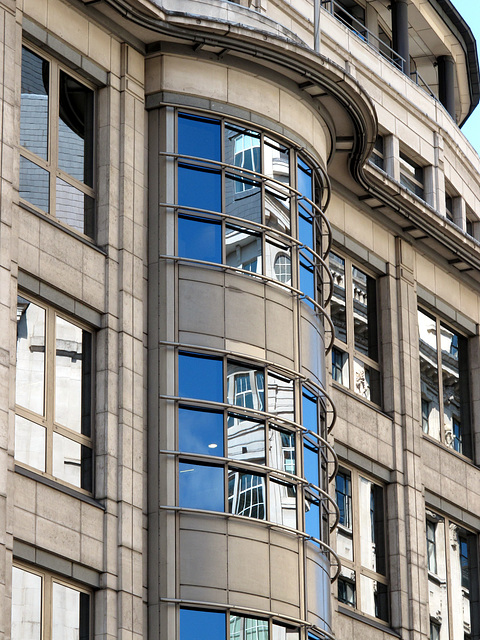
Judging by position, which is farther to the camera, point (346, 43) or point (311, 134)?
point (346, 43)

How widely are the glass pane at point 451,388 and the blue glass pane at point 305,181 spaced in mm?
9962

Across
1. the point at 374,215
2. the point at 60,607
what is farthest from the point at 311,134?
the point at 60,607

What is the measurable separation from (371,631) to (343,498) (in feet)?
9.70

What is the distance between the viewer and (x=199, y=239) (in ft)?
101

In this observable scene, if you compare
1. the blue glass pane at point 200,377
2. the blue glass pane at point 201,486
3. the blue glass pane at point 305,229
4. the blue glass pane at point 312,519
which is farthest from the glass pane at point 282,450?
the blue glass pane at point 305,229

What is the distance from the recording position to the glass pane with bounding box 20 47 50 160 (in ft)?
95.2

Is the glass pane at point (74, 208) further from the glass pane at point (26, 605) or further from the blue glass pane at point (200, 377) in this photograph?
the glass pane at point (26, 605)

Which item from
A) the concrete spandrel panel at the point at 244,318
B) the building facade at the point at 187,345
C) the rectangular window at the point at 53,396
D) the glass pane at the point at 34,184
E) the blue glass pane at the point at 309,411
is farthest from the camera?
the blue glass pane at the point at 309,411

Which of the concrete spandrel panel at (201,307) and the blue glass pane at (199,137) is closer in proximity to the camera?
the concrete spandrel panel at (201,307)

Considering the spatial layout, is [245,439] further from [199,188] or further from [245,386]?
[199,188]

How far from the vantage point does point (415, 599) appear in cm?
3703

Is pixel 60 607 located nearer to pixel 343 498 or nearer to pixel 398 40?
pixel 343 498

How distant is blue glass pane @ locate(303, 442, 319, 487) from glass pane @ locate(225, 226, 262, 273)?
3.52 metres

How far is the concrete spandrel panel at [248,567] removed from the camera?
93.4 feet
